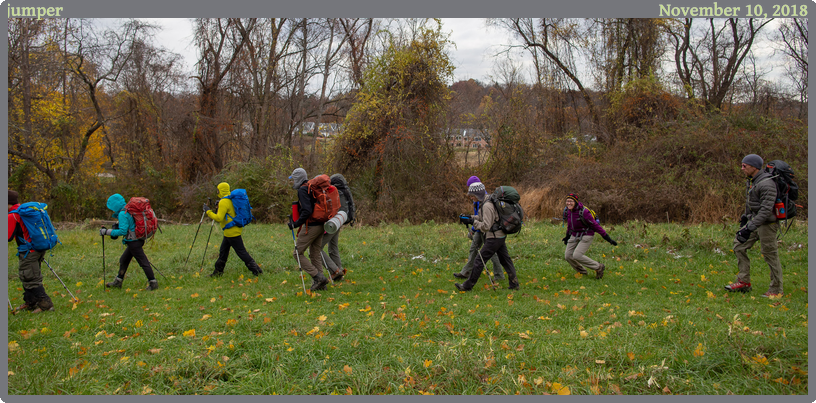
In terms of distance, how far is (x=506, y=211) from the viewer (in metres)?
7.13

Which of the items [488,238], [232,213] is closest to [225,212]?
[232,213]

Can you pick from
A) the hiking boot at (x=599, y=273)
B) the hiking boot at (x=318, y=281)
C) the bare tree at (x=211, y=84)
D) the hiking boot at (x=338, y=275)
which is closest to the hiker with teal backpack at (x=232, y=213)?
the hiking boot at (x=338, y=275)

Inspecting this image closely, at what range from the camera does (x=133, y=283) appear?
867cm

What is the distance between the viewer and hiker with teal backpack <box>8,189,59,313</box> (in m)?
6.49

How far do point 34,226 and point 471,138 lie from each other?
55.1 ft

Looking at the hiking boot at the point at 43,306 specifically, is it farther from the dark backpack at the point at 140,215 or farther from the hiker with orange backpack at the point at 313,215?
the hiker with orange backpack at the point at 313,215

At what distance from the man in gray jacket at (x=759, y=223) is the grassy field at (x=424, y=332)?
29cm

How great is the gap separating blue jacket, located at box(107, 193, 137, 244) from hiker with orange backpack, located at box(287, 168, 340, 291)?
8.81ft

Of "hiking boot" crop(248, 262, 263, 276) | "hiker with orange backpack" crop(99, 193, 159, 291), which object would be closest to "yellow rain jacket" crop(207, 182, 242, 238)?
"hiking boot" crop(248, 262, 263, 276)

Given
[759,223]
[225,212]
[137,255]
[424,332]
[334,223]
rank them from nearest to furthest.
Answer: [424,332]
[759,223]
[334,223]
[137,255]
[225,212]

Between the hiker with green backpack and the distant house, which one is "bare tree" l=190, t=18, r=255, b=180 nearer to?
the distant house

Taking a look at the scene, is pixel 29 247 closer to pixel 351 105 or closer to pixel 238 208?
pixel 238 208

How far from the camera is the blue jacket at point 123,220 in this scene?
25.5ft

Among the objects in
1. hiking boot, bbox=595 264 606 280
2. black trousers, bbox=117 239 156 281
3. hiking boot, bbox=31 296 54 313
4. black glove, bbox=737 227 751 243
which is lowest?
hiking boot, bbox=31 296 54 313
